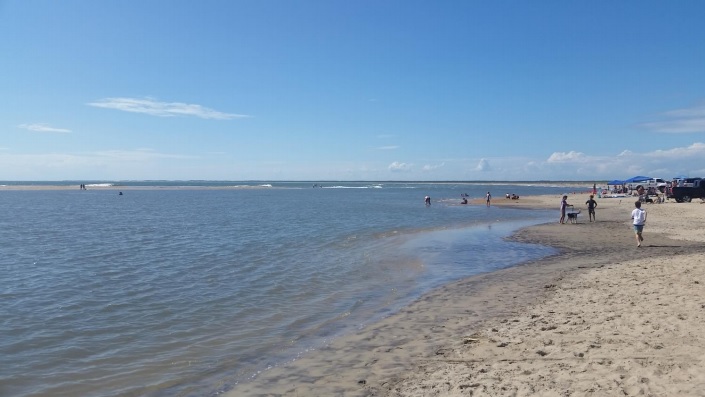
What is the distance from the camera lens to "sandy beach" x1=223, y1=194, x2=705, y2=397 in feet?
20.0

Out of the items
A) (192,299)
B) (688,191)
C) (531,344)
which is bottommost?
(192,299)

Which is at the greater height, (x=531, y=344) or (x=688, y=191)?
(x=688, y=191)

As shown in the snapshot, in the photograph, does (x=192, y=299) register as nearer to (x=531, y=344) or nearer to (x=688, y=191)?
(x=531, y=344)

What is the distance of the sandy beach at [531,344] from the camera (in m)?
6.09

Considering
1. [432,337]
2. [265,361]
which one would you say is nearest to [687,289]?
[432,337]

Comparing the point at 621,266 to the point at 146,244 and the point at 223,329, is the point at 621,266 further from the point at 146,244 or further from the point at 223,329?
the point at 146,244

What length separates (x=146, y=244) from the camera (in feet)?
77.7

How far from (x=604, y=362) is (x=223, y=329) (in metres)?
7.32

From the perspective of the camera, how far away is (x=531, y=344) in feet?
25.3

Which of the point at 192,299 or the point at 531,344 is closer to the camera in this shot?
the point at 531,344

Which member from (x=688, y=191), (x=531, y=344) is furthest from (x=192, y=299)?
(x=688, y=191)

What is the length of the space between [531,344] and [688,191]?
4598 centimetres

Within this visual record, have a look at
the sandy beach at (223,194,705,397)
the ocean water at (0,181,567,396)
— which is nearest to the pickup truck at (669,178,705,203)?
the ocean water at (0,181,567,396)

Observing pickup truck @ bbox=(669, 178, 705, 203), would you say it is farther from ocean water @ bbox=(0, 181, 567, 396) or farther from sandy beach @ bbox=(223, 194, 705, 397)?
sandy beach @ bbox=(223, 194, 705, 397)
